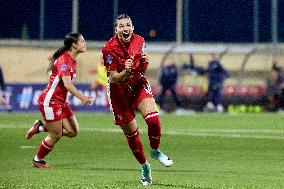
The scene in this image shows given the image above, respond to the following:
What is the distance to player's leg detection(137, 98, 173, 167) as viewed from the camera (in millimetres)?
12859

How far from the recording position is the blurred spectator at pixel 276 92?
39.8 metres

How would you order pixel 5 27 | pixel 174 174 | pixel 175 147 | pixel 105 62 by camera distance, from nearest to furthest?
pixel 105 62, pixel 174 174, pixel 175 147, pixel 5 27

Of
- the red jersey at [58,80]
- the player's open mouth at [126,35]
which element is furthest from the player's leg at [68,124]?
the player's open mouth at [126,35]

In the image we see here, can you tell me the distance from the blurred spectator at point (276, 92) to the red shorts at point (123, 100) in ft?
89.1

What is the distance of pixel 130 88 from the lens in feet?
42.5

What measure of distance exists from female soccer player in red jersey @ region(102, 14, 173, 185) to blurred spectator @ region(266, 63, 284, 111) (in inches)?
1069

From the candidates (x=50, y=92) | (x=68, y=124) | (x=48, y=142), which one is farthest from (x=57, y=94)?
(x=48, y=142)

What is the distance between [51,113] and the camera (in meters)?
15.9

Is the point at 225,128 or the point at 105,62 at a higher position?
the point at 105,62

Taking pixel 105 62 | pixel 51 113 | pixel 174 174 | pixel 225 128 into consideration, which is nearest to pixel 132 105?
pixel 105 62

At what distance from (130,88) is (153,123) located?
56 cm

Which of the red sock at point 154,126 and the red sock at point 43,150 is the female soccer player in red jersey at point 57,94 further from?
the red sock at point 154,126

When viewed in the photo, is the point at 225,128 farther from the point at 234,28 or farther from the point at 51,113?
the point at 234,28

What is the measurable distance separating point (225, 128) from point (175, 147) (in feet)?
24.0
